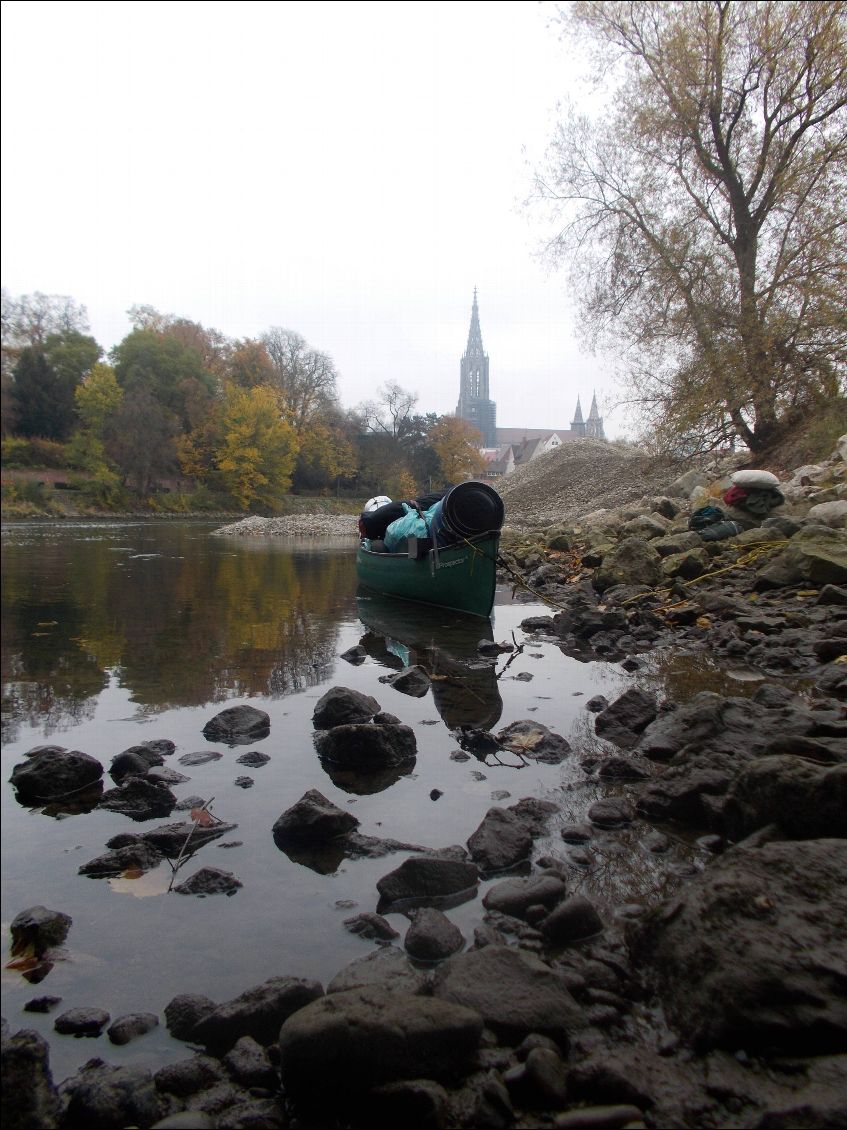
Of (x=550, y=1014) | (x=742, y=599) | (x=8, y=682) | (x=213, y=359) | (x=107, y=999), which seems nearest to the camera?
(x=550, y=1014)

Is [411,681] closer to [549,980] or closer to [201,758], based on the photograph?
[201,758]

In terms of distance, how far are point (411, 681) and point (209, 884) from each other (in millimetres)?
3425

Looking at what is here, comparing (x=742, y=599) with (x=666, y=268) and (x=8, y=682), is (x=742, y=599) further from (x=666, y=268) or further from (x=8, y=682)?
(x=666, y=268)

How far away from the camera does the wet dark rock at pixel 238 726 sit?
4277 mm

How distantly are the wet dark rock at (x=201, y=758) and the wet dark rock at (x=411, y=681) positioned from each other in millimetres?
1970

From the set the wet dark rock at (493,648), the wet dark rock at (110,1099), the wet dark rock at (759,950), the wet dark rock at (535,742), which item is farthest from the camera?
the wet dark rock at (493,648)

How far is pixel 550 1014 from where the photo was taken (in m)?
1.83

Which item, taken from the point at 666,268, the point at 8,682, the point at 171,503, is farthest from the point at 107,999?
the point at 666,268

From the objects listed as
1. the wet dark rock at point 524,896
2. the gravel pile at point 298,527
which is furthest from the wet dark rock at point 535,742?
the gravel pile at point 298,527

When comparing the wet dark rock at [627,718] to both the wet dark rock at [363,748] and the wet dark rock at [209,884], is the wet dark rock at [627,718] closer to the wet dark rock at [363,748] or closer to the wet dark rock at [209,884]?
the wet dark rock at [363,748]

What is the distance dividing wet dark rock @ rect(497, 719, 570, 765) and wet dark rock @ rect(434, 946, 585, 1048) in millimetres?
2010

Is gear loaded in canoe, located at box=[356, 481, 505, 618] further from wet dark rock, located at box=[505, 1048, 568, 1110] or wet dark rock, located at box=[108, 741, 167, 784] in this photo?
wet dark rock, located at box=[505, 1048, 568, 1110]

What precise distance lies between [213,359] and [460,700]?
5313 cm

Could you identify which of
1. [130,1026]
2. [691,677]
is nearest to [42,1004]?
[130,1026]
